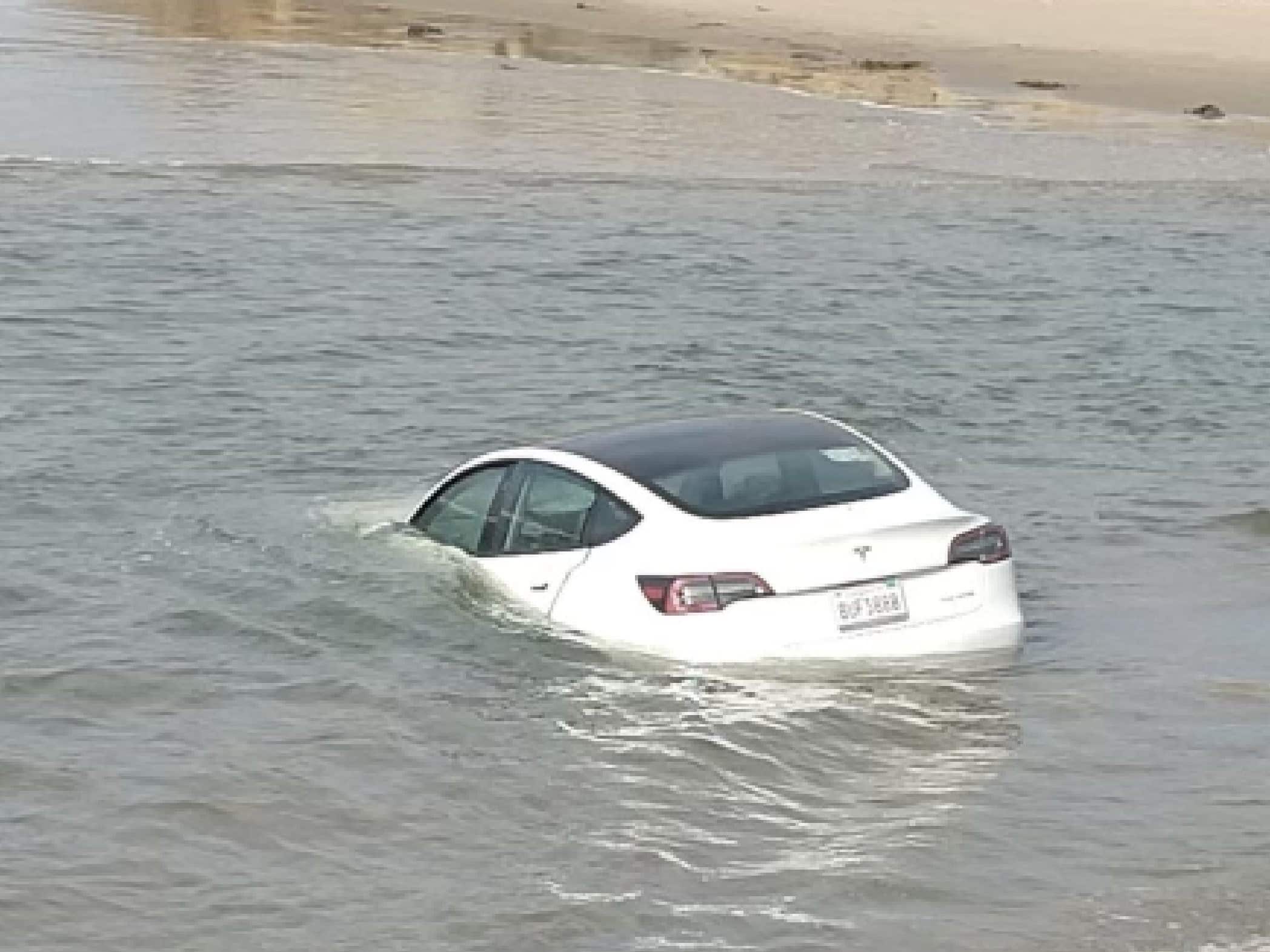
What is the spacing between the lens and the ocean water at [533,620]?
10219 mm

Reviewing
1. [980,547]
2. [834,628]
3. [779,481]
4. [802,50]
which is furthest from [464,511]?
[802,50]

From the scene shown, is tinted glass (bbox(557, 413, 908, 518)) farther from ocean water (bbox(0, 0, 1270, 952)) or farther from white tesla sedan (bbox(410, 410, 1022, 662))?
ocean water (bbox(0, 0, 1270, 952))

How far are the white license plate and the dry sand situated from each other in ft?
98.3

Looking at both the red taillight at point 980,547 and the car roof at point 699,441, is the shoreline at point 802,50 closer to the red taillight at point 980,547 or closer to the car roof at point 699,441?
the car roof at point 699,441

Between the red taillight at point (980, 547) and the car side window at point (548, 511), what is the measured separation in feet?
5.17

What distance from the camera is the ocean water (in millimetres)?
10219

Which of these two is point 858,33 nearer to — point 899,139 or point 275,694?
point 899,139

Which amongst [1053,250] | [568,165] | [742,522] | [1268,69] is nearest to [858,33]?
[1268,69]

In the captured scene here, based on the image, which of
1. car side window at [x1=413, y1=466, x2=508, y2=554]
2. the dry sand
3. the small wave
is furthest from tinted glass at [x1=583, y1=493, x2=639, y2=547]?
the dry sand

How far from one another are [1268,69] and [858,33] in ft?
25.1

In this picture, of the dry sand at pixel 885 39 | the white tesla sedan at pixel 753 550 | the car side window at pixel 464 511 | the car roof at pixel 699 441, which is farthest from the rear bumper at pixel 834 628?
the dry sand at pixel 885 39

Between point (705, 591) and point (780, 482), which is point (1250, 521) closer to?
point (780, 482)

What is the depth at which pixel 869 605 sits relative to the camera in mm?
12039

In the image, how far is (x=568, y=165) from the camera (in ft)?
110
